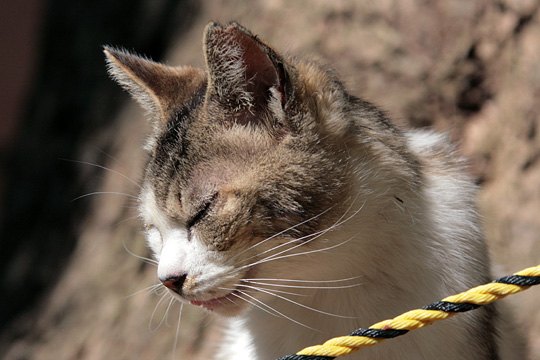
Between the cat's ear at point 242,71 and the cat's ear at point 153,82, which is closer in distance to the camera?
the cat's ear at point 242,71

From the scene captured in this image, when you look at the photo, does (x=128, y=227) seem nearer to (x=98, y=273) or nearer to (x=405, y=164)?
(x=98, y=273)

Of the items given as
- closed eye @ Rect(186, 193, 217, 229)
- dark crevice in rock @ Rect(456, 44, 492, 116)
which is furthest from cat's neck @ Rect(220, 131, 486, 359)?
dark crevice in rock @ Rect(456, 44, 492, 116)

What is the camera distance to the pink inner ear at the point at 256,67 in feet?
5.26

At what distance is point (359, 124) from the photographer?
72.1 inches

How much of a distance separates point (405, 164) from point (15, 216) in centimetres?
236

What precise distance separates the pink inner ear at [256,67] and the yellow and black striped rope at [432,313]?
562 millimetres

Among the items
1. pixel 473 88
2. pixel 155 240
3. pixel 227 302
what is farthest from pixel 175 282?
pixel 473 88

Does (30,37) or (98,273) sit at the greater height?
(30,37)

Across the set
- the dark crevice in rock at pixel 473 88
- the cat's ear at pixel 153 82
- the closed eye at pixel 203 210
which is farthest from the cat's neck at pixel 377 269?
the dark crevice in rock at pixel 473 88

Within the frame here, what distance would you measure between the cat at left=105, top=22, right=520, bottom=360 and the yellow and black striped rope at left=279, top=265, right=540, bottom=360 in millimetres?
296

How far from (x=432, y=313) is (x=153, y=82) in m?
0.94

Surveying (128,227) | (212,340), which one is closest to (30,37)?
(128,227)

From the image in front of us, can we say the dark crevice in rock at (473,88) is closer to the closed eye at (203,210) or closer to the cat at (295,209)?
the cat at (295,209)

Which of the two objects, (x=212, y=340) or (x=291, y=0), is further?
(x=291, y=0)
